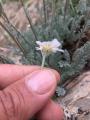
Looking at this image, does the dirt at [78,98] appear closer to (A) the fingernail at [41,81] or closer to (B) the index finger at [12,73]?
(B) the index finger at [12,73]

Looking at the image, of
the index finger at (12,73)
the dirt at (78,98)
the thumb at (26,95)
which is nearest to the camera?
the thumb at (26,95)

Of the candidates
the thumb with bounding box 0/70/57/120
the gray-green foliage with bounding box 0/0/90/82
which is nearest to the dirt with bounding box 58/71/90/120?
the gray-green foliage with bounding box 0/0/90/82

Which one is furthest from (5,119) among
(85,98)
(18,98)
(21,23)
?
(21,23)

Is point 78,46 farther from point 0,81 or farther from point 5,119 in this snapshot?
point 5,119

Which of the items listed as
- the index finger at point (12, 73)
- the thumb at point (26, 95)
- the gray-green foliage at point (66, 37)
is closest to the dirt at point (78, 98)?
the gray-green foliage at point (66, 37)

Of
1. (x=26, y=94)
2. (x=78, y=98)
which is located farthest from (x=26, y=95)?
(x=78, y=98)

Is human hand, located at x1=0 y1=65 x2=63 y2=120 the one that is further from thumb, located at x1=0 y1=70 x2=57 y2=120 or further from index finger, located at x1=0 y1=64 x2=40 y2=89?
index finger, located at x1=0 y1=64 x2=40 y2=89

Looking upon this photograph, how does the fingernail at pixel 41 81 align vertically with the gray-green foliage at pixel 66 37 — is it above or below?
above

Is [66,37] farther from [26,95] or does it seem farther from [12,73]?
[26,95]
